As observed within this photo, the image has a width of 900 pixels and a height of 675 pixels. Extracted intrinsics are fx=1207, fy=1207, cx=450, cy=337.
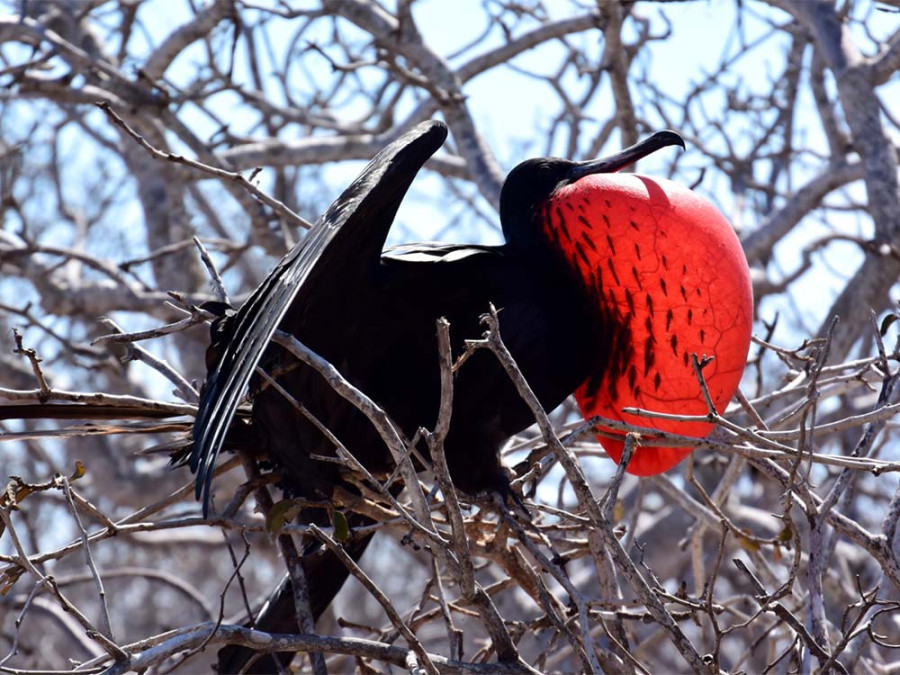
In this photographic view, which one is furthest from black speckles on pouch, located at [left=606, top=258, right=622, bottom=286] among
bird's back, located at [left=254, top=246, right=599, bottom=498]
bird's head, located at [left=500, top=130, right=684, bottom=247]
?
bird's head, located at [left=500, top=130, right=684, bottom=247]

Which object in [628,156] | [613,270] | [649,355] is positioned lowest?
[649,355]

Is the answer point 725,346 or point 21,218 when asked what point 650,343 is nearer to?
point 725,346

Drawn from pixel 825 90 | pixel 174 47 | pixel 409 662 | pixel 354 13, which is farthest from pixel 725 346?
pixel 174 47

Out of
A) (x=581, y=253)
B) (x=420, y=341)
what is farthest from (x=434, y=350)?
(x=581, y=253)

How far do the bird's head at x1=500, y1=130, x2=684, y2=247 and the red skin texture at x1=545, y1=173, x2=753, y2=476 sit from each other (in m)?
0.18

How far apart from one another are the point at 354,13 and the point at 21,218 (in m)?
1.14

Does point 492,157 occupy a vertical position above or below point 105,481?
below

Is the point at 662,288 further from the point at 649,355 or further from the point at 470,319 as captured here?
the point at 470,319

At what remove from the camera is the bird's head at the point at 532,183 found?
2180mm

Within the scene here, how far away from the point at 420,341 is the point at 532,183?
38 centimetres

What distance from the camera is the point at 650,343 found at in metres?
1.92

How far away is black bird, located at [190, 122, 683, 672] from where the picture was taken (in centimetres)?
196

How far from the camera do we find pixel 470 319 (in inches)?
81.2

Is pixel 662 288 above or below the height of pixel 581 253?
below
